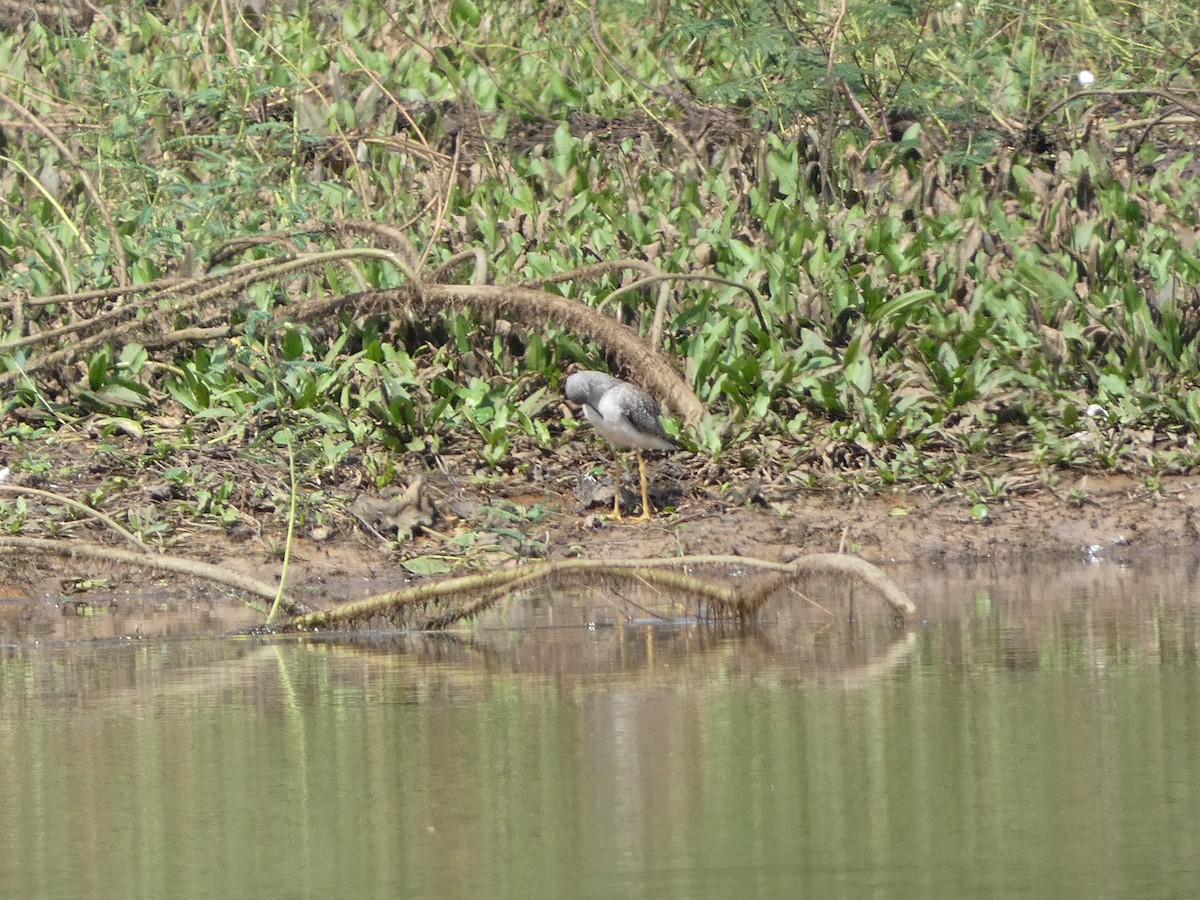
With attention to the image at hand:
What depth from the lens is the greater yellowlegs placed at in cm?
864

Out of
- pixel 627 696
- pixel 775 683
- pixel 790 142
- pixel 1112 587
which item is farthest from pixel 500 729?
pixel 790 142

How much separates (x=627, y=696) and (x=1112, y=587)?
8.98 ft

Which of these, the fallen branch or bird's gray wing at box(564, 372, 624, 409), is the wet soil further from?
bird's gray wing at box(564, 372, 624, 409)

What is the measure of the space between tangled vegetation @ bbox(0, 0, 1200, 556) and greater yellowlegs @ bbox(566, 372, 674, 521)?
0.35 metres

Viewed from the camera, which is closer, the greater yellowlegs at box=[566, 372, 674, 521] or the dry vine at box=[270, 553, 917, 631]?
the dry vine at box=[270, 553, 917, 631]

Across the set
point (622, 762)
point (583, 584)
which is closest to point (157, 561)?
point (583, 584)

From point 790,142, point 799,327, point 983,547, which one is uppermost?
point 790,142

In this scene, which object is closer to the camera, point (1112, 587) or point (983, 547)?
point (1112, 587)

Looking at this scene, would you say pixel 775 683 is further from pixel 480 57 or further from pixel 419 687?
pixel 480 57

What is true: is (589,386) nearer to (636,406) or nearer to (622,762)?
(636,406)

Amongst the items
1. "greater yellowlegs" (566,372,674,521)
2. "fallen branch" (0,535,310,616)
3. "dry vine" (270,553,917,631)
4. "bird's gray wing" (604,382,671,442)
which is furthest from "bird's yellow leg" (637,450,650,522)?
"fallen branch" (0,535,310,616)

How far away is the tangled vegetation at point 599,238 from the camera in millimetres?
9141

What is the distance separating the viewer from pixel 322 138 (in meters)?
12.6

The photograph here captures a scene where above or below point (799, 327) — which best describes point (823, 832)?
below
